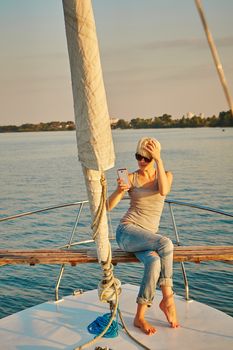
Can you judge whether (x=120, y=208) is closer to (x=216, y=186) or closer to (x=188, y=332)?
(x=216, y=186)

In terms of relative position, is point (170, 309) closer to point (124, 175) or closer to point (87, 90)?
point (124, 175)

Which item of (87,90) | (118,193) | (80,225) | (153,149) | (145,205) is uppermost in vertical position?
(87,90)

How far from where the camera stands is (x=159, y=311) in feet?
16.9

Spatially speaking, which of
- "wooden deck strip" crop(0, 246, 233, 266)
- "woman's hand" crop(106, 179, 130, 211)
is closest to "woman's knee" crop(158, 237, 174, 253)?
"wooden deck strip" crop(0, 246, 233, 266)

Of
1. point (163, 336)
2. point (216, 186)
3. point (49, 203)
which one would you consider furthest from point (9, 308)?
point (216, 186)

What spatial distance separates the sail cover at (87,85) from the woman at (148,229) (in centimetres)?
86

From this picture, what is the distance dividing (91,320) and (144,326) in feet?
1.87

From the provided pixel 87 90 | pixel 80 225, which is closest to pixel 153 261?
pixel 87 90

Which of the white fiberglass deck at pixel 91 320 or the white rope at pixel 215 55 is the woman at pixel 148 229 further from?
the white rope at pixel 215 55

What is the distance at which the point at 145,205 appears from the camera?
4.89 metres

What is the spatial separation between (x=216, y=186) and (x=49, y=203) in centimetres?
841

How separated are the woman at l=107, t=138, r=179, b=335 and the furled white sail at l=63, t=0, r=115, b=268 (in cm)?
82

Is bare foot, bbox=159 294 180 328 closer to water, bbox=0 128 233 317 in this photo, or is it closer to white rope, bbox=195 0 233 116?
water, bbox=0 128 233 317

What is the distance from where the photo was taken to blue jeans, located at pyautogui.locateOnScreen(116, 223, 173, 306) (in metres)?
4.53
